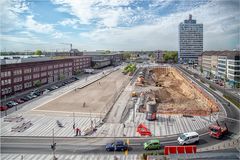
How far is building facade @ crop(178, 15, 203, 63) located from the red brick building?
103253 mm

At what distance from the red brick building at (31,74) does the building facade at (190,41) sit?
103m

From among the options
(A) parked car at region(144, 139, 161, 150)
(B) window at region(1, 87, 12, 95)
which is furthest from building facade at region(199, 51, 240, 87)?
(B) window at region(1, 87, 12, 95)

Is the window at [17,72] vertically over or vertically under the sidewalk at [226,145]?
over

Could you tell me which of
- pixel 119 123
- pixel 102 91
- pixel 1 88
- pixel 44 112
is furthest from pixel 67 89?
pixel 119 123

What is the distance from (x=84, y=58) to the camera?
118000 mm

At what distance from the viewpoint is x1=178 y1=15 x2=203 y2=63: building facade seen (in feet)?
573

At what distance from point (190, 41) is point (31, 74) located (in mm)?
134914

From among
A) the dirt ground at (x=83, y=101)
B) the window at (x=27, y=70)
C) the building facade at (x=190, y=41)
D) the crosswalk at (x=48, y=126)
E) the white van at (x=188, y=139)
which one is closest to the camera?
the white van at (x=188, y=139)

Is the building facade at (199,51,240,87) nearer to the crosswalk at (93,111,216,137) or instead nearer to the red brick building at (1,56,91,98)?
the crosswalk at (93,111,216,137)

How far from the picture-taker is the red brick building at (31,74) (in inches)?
2178

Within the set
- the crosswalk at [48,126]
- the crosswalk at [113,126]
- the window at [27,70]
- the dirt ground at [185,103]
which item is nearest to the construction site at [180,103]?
the dirt ground at [185,103]

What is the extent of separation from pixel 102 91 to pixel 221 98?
2982cm

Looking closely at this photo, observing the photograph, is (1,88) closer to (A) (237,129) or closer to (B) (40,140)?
(B) (40,140)

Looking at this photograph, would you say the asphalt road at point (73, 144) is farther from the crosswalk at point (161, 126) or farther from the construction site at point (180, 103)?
the construction site at point (180, 103)
